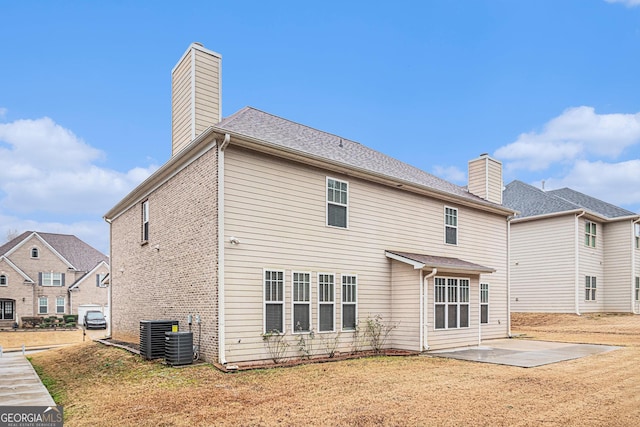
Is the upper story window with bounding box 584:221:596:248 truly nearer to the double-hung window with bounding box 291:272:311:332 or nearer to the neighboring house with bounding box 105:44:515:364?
the neighboring house with bounding box 105:44:515:364

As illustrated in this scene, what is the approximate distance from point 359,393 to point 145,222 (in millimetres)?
10122

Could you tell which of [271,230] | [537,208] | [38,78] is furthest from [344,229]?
[537,208]

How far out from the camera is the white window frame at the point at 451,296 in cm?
1384

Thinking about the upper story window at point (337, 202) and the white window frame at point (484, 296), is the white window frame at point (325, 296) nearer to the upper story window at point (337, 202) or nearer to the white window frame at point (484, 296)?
the upper story window at point (337, 202)

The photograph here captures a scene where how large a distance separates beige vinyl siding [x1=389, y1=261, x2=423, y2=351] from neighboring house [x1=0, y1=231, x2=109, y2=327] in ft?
124

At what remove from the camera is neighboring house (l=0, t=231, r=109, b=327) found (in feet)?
131

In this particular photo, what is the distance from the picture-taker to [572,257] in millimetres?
23656

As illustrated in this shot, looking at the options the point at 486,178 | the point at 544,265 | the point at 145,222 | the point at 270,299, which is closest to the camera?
the point at 270,299

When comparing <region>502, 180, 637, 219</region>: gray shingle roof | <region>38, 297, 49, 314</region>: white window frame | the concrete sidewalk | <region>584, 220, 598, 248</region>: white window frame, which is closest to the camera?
the concrete sidewalk

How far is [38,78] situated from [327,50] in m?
10.9

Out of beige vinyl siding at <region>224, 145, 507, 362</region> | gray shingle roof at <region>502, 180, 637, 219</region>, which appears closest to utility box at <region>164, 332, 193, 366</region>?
beige vinyl siding at <region>224, 145, 507, 362</region>

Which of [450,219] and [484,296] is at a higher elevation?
[450,219]

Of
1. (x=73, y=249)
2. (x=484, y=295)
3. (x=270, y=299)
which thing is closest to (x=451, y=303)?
(x=484, y=295)

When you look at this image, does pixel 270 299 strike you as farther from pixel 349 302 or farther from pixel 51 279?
pixel 51 279
